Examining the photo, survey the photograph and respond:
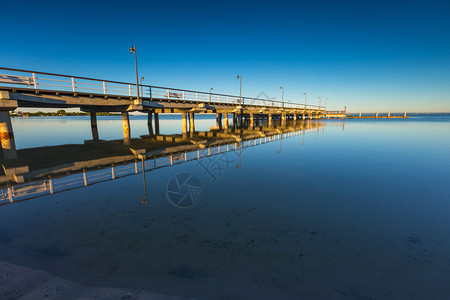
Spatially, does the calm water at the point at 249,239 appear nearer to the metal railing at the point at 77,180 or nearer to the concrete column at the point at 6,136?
the metal railing at the point at 77,180

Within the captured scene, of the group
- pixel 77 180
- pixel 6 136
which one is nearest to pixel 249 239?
pixel 77 180

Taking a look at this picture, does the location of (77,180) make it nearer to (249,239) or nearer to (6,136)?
(249,239)

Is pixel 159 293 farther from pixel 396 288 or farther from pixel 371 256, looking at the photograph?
pixel 371 256

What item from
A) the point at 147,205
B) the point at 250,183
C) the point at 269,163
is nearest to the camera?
the point at 147,205

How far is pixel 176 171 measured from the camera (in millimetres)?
11078

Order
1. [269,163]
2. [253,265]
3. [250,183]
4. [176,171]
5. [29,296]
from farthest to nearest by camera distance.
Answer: [269,163] → [176,171] → [250,183] → [253,265] → [29,296]

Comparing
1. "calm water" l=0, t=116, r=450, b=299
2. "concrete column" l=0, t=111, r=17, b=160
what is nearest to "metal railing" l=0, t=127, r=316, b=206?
"calm water" l=0, t=116, r=450, b=299

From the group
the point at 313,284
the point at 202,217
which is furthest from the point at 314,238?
the point at 202,217

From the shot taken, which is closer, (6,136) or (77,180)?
(77,180)

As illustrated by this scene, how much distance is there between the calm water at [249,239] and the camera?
3592 millimetres

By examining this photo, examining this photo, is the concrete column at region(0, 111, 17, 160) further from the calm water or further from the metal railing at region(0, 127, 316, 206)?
the calm water

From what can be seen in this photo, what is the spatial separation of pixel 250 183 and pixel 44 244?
7273mm

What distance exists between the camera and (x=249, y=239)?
491cm

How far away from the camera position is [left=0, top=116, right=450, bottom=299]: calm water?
359cm
